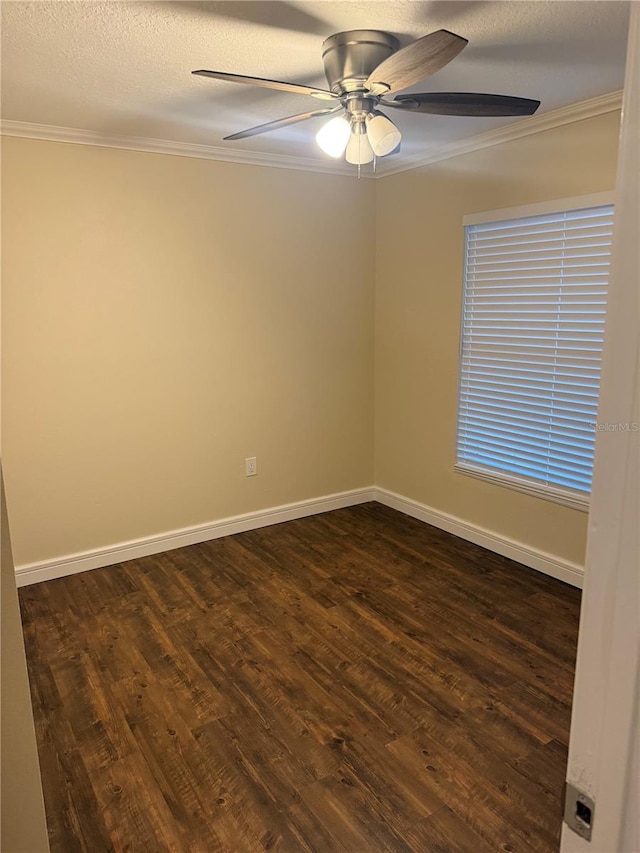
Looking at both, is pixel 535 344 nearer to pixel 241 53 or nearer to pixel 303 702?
pixel 241 53

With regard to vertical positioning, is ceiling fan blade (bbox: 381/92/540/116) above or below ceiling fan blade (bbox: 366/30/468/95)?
above

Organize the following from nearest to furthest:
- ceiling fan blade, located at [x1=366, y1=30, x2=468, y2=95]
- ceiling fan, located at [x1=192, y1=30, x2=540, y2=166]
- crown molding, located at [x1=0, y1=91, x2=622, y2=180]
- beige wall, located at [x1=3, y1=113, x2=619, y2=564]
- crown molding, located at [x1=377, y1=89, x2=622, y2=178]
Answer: ceiling fan blade, located at [x1=366, y1=30, x2=468, y2=95]
ceiling fan, located at [x1=192, y1=30, x2=540, y2=166]
crown molding, located at [x1=377, y1=89, x2=622, y2=178]
crown molding, located at [x1=0, y1=91, x2=622, y2=180]
beige wall, located at [x1=3, y1=113, x2=619, y2=564]

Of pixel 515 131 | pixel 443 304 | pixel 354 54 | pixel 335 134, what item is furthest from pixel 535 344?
pixel 354 54

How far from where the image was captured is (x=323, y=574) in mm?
3340

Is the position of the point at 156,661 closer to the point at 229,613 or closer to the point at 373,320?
the point at 229,613

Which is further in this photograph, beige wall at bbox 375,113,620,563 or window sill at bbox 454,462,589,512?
window sill at bbox 454,462,589,512

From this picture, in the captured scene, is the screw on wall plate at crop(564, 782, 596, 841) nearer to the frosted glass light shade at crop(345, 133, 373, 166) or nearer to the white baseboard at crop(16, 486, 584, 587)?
the frosted glass light shade at crop(345, 133, 373, 166)

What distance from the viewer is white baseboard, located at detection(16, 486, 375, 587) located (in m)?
3.30

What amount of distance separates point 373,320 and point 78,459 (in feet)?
7.31

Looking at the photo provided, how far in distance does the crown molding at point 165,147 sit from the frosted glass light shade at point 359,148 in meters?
1.47

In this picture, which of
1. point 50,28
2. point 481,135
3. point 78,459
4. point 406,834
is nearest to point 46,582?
point 78,459

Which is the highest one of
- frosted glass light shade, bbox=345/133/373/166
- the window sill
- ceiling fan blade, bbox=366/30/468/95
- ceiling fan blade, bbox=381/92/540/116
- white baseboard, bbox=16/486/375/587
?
ceiling fan blade, bbox=381/92/540/116

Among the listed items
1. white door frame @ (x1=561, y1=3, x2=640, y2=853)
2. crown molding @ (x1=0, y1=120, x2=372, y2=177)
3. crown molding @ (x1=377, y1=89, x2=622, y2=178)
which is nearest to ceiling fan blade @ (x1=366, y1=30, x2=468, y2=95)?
white door frame @ (x1=561, y1=3, x2=640, y2=853)

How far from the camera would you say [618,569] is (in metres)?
0.60
